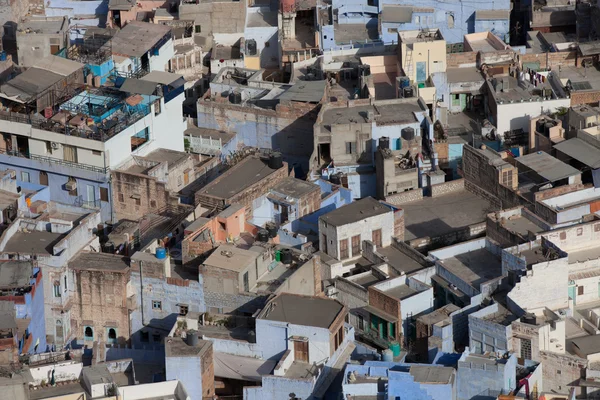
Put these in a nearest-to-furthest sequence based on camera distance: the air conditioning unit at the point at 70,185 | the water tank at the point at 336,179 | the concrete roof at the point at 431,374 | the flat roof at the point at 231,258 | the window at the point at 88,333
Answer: the concrete roof at the point at 431,374
the flat roof at the point at 231,258
the window at the point at 88,333
the air conditioning unit at the point at 70,185
the water tank at the point at 336,179

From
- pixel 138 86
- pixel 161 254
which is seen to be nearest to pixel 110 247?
pixel 161 254

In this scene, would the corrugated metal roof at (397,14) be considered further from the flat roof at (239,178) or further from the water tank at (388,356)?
the water tank at (388,356)

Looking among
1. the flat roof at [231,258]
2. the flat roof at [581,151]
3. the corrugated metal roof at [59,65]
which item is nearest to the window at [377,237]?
the flat roof at [231,258]

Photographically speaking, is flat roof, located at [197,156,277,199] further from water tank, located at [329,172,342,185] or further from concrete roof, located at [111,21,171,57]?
concrete roof, located at [111,21,171,57]

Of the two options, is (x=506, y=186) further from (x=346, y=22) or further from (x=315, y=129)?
(x=346, y=22)

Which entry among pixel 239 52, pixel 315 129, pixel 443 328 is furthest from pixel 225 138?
pixel 443 328

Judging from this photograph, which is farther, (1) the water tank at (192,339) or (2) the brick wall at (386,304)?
(2) the brick wall at (386,304)
